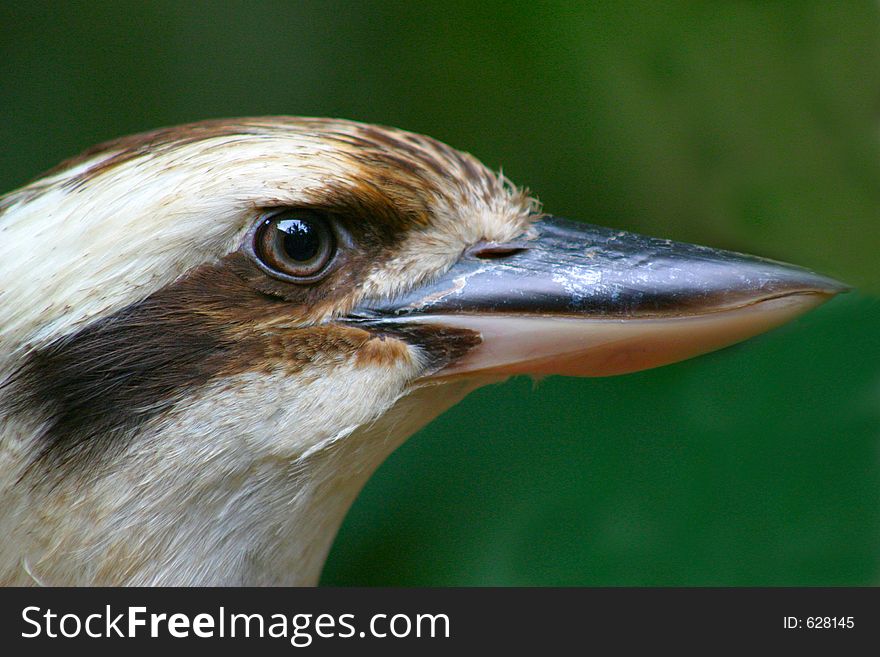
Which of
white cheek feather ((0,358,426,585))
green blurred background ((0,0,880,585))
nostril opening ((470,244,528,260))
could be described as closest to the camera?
white cheek feather ((0,358,426,585))

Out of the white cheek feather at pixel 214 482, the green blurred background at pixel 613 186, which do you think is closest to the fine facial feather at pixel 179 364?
the white cheek feather at pixel 214 482

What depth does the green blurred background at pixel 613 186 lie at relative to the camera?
6.75ft

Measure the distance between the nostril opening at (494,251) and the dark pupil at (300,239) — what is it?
29 centimetres

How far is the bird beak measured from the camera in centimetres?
152

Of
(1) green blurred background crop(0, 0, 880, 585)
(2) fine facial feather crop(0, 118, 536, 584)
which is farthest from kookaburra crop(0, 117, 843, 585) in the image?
(1) green blurred background crop(0, 0, 880, 585)

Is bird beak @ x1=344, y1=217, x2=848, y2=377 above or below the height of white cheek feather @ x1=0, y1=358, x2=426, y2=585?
above

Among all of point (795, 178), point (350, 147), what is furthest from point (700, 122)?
point (350, 147)

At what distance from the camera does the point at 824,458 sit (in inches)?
82.2

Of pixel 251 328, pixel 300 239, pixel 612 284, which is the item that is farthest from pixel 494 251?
pixel 251 328

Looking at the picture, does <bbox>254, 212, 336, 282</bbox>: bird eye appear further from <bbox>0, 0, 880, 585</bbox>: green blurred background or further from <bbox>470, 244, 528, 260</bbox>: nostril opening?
<bbox>0, 0, 880, 585</bbox>: green blurred background

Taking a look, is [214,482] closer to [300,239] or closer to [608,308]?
[300,239]

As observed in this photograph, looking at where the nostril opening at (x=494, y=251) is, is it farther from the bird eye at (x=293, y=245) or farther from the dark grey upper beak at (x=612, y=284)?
the bird eye at (x=293, y=245)

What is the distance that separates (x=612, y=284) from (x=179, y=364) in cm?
72

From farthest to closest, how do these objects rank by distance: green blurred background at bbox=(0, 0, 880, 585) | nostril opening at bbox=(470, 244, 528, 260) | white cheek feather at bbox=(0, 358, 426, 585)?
green blurred background at bbox=(0, 0, 880, 585) < nostril opening at bbox=(470, 244, 528, 260) < white cheek feather at bbox=(0, 358, 426, 585)
